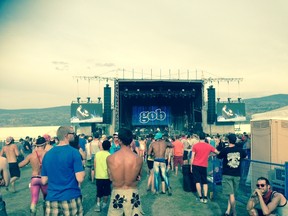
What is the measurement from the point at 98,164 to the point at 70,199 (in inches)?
130

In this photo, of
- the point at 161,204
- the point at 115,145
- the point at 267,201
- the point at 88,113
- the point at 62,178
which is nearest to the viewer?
the point at 62,178

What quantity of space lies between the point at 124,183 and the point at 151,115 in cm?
3475

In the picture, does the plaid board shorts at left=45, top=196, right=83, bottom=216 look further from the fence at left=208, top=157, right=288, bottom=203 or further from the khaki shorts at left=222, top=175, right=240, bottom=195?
the fence at left=208, top=157, right=288, bottom=203

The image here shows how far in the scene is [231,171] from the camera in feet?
21.6

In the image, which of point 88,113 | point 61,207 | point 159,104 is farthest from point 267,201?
point 159,104

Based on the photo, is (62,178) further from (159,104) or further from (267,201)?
(159,104)

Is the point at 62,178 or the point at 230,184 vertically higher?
the point at 62,178

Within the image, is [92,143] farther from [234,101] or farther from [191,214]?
[234,101]

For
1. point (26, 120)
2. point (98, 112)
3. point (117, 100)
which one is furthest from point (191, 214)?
point (26, 120)

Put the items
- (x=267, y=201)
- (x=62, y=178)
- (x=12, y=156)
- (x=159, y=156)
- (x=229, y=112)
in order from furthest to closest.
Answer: (x=229, y=112)
(x=12, y=156)
(x=159, y=156)
(x=267, y=201)
(x=62, y=178)

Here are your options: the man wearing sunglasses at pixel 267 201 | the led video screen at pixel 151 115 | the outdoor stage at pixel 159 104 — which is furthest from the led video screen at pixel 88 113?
the man wearing sunglasses at pixel 267 201

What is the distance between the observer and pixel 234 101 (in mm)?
37688

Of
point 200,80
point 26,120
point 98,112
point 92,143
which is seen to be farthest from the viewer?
point 26,120

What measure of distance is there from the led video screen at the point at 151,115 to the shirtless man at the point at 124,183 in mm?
34449
